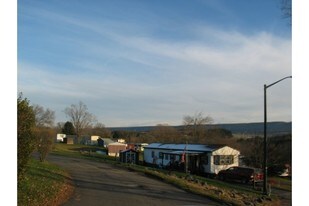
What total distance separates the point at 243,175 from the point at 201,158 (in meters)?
8.14

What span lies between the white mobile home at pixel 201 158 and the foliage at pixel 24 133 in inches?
1092

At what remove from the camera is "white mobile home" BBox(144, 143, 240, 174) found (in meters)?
41.0

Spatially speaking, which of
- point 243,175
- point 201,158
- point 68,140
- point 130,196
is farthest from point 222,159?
point 68,140

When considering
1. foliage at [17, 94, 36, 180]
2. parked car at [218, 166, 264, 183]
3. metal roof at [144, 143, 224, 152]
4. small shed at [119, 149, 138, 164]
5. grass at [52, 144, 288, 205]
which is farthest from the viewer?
small shed at [119, 149, 138, 164]

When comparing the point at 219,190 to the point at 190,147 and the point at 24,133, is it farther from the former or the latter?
the point at 190,147

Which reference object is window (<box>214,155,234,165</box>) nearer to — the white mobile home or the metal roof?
the white mobile home

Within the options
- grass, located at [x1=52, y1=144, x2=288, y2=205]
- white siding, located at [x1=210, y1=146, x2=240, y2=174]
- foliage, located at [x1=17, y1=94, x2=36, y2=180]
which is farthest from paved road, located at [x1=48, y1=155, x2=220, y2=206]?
white siding, located at [x1=210, y1=146, x2=240, y2=174]

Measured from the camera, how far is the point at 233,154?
42.3m

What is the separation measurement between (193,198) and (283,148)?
27279mm

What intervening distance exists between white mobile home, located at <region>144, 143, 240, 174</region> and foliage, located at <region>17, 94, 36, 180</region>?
27726 mm

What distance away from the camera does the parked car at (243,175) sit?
111ft
